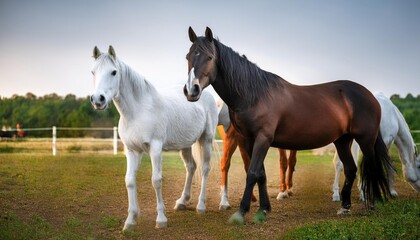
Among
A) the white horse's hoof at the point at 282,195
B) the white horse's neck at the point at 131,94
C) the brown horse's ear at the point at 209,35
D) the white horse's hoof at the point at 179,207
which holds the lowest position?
the white horse's hoof at the point at 282,195

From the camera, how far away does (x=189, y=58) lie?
6.06 meters

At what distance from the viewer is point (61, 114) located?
2450 centimetres

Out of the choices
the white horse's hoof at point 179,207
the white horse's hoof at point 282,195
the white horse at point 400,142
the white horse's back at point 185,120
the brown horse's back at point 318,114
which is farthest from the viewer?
the white horse's hoof at point 282,195

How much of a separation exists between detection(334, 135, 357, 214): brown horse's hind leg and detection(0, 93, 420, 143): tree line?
53.5 ft

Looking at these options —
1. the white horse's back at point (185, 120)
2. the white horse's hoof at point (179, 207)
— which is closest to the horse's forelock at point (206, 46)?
the white horse's back at point (185, 120)

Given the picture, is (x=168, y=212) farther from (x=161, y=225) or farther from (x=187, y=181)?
(x=161, y=225)

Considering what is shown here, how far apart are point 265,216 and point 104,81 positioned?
2.69m

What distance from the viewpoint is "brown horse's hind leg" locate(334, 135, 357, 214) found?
7.20m

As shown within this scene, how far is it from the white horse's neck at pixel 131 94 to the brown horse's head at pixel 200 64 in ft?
2.78

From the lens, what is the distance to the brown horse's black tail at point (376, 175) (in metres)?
7.33

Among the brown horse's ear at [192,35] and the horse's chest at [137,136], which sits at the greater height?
the brown horse's ear at [192,35]

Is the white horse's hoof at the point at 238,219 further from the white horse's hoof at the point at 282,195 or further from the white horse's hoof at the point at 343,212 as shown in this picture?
the white horse's hoof at the point at 282,195

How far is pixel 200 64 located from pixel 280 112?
4.17ft

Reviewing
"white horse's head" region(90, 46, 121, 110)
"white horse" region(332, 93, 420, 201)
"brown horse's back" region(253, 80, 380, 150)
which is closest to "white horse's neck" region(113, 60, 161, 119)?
"white horse's head" region(90, 46, 121, 110)
